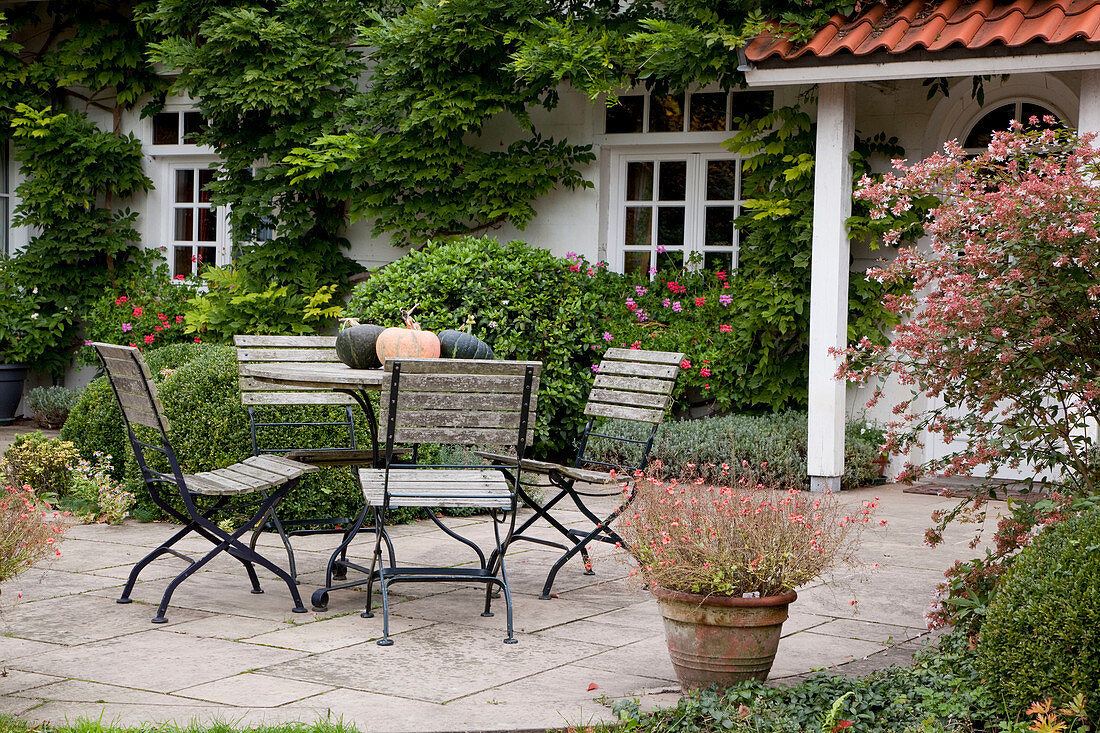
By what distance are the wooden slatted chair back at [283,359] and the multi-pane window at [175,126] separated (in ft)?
22.0

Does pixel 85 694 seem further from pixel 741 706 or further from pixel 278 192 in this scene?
pixel 278 192

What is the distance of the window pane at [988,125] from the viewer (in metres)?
8.72

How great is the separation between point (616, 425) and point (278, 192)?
4055mm

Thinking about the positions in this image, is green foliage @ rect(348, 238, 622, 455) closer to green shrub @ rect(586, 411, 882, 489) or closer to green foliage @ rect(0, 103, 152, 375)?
green shrub @ rect(586, 411, 882, 489)

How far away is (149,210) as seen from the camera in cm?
1239

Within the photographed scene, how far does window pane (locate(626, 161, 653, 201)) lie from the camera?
1021 cm

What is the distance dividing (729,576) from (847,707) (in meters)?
0.51

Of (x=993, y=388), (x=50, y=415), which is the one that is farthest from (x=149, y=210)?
(x=993, y=388)

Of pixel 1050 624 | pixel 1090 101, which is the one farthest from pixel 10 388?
pixel 1050 624

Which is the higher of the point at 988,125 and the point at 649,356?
the point at 988,125

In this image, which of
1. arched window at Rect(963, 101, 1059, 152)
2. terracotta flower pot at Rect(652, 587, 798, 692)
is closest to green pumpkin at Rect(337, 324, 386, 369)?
terracotta flower pot at Rect(652, 587, 798, 692)

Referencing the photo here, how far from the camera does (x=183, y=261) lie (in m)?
12.4

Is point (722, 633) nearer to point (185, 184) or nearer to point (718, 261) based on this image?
point (718, 261)

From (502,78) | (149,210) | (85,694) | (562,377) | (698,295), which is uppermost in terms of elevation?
(502,78)
